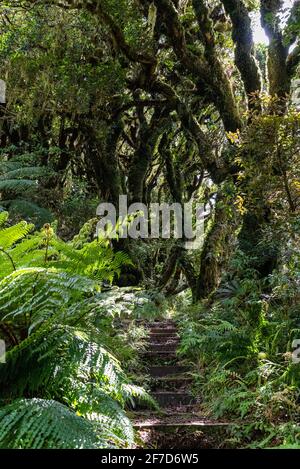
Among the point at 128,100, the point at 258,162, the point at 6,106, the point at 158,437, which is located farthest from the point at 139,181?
the point at 158,437

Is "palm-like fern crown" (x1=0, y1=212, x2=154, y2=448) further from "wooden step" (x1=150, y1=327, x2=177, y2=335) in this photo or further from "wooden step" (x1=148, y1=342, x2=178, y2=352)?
"wooden step" (x1=150, y1=327, x2=177, y2=335)

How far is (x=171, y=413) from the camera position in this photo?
4.01m

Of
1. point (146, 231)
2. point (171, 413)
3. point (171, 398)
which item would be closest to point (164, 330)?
point (171, 398)

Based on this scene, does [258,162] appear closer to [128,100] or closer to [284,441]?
[284,441]

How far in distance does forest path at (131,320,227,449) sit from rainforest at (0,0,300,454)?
0.05ft

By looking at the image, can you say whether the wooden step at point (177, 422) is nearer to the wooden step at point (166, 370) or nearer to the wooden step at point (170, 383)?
the wooden step at point (170, 383)

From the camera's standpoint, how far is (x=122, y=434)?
2053 millimetres

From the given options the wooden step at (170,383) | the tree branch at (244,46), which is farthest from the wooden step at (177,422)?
the tree branch at (244,46)

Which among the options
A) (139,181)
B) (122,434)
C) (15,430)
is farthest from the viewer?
(139,181)

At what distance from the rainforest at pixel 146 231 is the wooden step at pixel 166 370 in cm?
1

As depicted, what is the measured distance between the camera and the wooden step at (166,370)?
17.3 feet

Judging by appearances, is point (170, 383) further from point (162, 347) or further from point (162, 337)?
point (162, 337)
